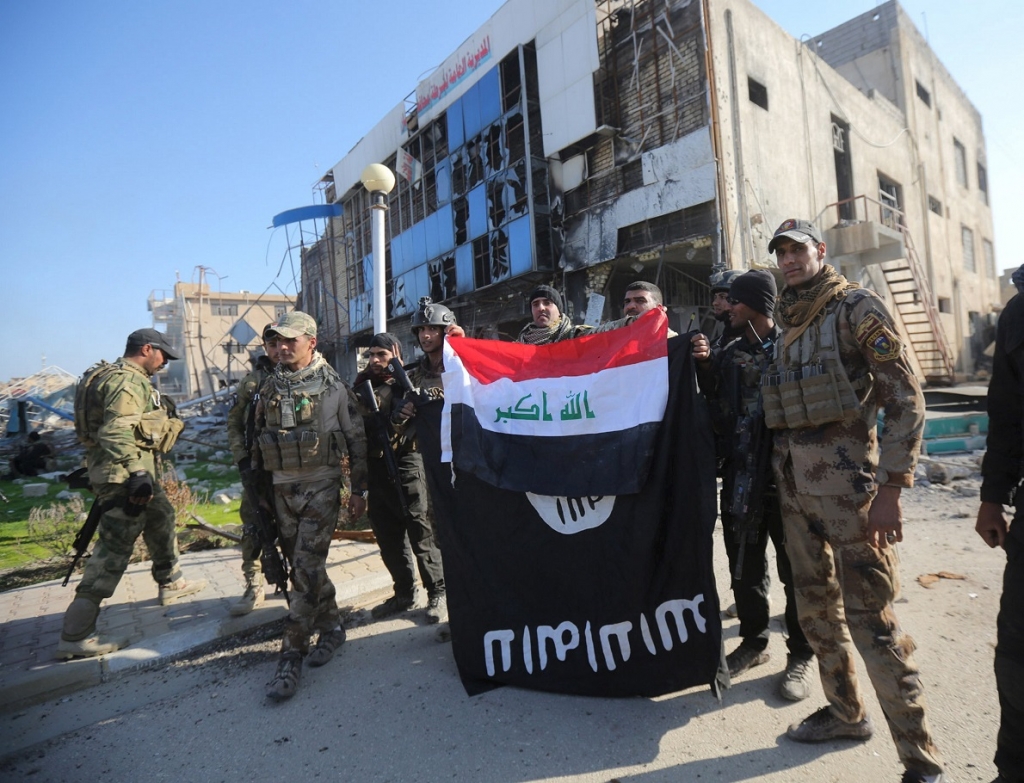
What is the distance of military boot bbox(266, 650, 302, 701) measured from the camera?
291 cm

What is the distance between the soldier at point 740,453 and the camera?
9.06 ft

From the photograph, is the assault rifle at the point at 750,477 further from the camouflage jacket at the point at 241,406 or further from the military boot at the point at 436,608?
the camouflage jacket at the point at 241,406

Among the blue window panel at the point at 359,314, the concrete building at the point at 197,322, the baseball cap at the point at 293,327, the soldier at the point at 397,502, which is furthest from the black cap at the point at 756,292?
the concrete building at the point at 197,322

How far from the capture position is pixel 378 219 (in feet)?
19.0

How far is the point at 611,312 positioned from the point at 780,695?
38.8 ft

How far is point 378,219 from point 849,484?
196 inches

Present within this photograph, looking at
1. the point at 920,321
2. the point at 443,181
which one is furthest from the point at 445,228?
the point at 920,321

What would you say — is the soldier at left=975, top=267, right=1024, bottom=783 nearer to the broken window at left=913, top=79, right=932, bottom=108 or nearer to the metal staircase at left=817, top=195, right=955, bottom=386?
the metal staircase at left=817, top=195, right=955, bottom=386

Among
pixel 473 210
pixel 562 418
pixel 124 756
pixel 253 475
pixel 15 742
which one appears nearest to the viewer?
pixel 124 756

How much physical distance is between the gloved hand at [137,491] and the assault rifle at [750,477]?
3.53 meters

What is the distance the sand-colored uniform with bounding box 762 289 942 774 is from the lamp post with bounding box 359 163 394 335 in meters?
3.80

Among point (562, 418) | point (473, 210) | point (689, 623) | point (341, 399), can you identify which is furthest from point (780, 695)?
point (473, 210)

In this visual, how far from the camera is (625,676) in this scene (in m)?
2.67

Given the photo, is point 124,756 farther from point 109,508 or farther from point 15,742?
point 109,508
